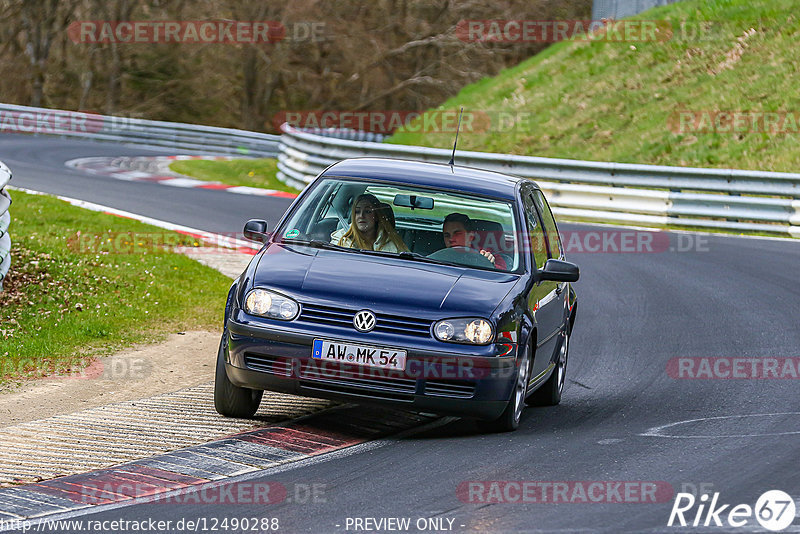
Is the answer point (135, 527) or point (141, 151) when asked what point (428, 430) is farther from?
point (141, 151)

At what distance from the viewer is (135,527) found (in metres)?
5.68

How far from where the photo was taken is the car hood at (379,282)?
7.41 m

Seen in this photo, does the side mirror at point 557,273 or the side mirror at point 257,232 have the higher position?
the side mirror at point 257,232

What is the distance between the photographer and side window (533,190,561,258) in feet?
31.0

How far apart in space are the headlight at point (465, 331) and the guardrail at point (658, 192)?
14.1m

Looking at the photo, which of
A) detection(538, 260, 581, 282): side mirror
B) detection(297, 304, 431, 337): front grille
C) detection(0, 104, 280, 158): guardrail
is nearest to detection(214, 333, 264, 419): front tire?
detection(297, 304, 431, 337): front grille

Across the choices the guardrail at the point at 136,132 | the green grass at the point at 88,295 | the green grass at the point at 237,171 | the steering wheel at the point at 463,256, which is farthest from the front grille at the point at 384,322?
the guardrail at the point at 136,132

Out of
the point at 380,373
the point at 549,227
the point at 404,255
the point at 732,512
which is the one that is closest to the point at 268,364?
the point at 380,373

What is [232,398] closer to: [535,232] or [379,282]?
[379,282]

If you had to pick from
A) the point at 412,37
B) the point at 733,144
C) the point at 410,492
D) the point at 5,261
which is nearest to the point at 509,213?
the point at 410,492

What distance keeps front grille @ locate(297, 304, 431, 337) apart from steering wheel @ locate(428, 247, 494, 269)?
40.4 inches

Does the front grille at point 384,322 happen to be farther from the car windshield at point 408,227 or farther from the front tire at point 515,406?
the car windshield at point 408,227

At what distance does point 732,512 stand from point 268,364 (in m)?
2.81

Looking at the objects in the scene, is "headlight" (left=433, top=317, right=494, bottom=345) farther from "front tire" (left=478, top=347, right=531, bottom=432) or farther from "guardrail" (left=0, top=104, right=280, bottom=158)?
"guardrail" (left=0, top=104, right=280, bottom=158)
